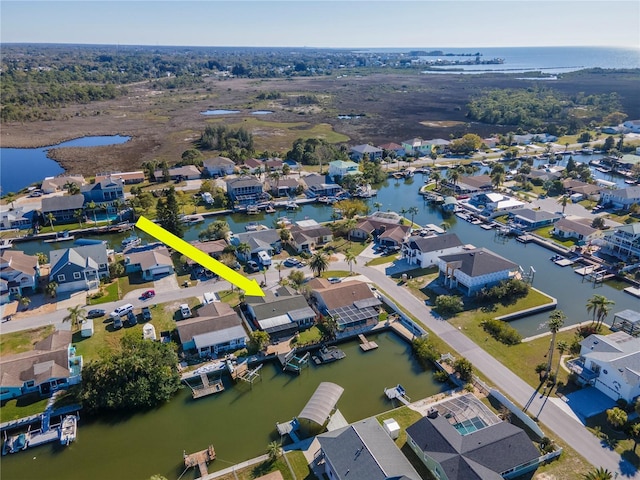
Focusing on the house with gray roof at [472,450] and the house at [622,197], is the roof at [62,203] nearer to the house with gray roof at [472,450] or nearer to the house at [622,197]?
the house with gray roof at [472,450]

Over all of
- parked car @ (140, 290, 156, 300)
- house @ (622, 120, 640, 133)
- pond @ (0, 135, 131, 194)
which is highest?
house @ (622, 120, 640, 133)

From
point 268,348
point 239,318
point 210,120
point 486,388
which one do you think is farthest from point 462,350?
point 210,120

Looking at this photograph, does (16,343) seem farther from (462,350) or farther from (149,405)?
(462,350)

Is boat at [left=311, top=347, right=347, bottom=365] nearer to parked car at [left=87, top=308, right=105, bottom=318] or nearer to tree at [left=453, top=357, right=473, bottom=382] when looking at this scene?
tree at [left=453, top=357, right=473, bottom=382]

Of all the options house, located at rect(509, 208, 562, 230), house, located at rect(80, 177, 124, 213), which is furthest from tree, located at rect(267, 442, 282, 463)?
house, located at rect(80, 177, 124, 213)

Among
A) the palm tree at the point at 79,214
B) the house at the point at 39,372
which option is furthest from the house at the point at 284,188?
the house at the point at 39,372
